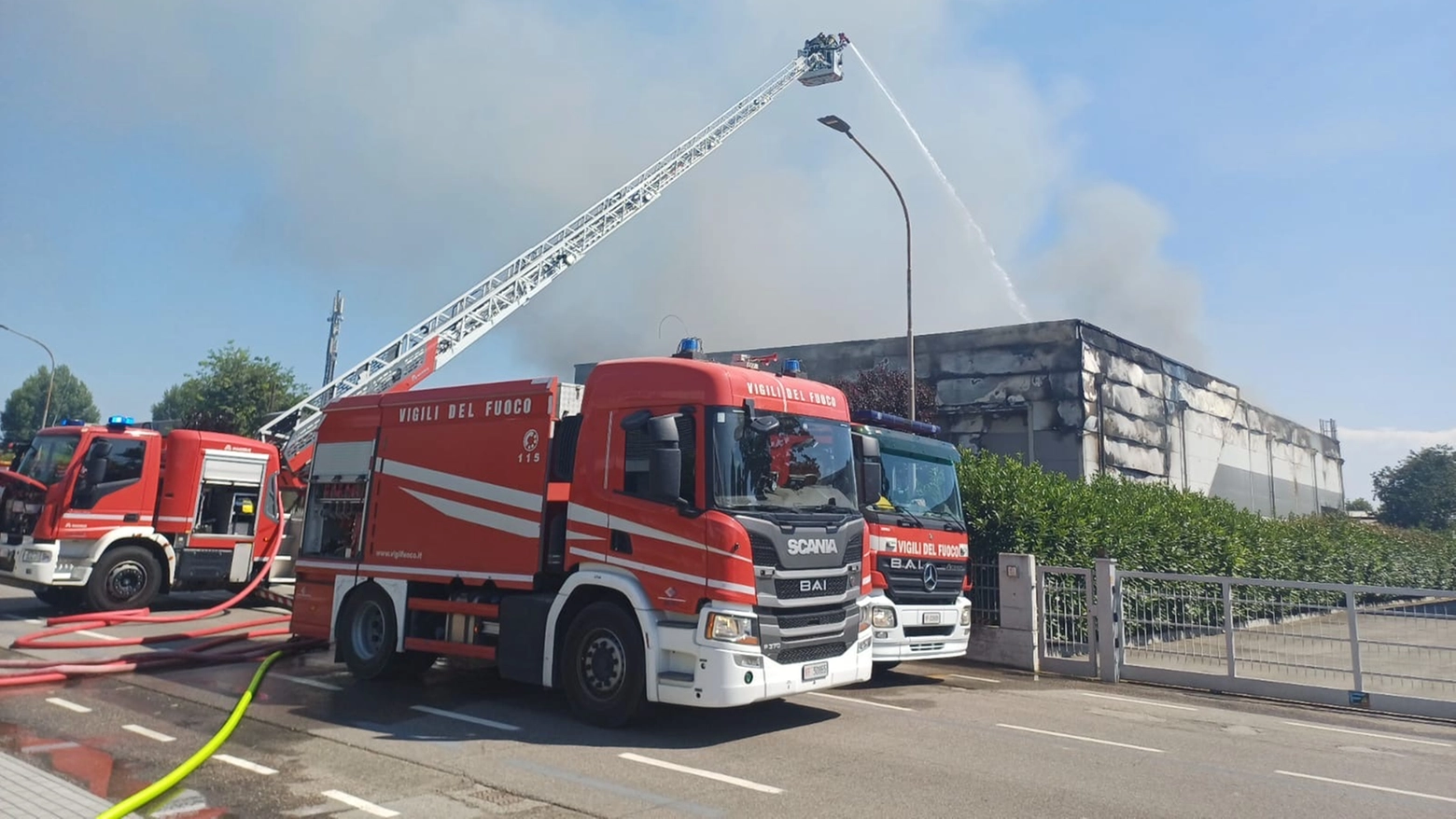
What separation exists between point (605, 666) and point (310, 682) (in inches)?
166

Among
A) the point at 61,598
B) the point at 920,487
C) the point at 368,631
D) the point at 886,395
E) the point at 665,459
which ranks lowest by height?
the point at 61,598

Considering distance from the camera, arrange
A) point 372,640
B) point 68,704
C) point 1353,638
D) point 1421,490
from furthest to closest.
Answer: point 1421,490
point 1353,638
point 372,640
point 68,704

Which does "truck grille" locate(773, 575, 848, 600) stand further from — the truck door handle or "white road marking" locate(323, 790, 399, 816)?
"white road marking" locate(323, 790, 399, 816)

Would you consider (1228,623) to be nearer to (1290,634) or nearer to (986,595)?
(1290,634)

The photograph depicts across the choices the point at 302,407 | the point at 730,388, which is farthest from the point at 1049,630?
the point at 302,407

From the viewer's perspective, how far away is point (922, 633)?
36.2 ft

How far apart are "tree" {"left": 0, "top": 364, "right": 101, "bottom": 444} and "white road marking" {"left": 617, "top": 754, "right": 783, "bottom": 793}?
393 feet

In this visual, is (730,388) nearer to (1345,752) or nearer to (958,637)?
(958,637)

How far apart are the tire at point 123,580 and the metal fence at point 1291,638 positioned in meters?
14.7

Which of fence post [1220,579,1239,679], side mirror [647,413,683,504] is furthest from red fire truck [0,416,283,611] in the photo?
fence post [1220,579,1239,679]

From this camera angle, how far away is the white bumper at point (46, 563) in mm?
14156

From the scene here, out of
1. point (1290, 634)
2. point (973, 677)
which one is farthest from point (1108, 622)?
point (1290, 634)

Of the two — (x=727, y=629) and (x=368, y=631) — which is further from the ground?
(x=727, y=629)

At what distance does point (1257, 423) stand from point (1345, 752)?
40991 millimetres
